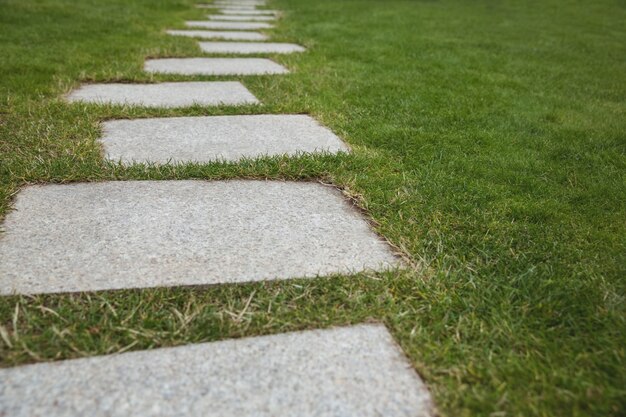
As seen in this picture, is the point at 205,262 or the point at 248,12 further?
the point at 248,12

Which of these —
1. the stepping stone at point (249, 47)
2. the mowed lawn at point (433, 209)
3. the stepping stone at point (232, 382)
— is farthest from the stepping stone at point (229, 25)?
the stepping stone at point (232, 382)

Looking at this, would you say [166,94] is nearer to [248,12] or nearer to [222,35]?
[222,35]

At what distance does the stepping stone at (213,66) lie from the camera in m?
3.50

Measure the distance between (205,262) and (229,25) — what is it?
5.26 meters

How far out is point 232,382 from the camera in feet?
3.22

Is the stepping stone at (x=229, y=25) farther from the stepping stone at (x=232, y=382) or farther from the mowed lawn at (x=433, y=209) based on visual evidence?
the stepping stone at (x=232, y=382)

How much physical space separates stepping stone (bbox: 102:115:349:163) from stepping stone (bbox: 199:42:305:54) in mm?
1985

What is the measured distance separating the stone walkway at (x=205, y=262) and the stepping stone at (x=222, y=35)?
2.83 m

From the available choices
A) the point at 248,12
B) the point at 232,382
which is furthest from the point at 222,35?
the point at 232,382

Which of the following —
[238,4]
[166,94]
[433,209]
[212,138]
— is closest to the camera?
[433,209]

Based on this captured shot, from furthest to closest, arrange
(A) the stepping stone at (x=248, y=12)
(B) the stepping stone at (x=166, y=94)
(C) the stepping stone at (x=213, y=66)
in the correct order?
(A) the stepping stone at (x=248, y=12) < (C) the stepping stone at (x=213, y=66) < (B) the stepping stone at (x=166, y=94)

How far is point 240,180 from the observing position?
1.88 metres

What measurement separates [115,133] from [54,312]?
50.1 inches

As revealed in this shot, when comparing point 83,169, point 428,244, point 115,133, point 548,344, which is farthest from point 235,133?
point 548,344
